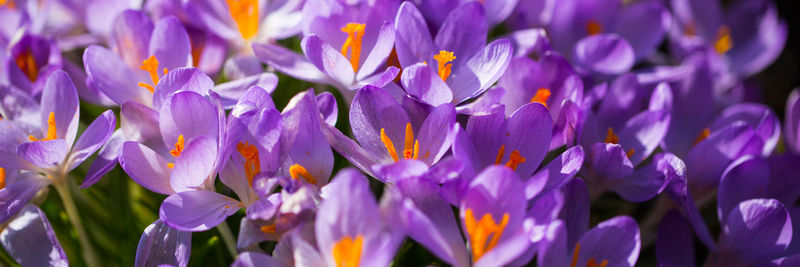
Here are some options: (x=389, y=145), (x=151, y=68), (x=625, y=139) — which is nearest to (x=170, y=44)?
(x=151, y=68)

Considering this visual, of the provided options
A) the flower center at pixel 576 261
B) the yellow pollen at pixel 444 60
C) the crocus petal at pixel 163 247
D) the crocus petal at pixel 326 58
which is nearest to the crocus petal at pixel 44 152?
the crocus petal at pixel 163 247

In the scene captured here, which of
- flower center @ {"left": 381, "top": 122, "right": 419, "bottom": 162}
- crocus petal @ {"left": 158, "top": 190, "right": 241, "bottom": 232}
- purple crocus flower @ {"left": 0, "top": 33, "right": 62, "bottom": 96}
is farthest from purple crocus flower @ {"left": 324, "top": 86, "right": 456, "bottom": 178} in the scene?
purple crocus flower @ {"left": 0, "top": 33, "right": 62, "bottom": 96}

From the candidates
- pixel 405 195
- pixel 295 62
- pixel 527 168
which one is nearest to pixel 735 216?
pixel 527 168

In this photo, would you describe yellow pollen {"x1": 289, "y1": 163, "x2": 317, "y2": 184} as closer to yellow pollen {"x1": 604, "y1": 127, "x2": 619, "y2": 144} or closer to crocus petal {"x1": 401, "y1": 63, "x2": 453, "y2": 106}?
crocus petal {"x1": 401, "y1": 63, "x2": 453, "y2": 106}

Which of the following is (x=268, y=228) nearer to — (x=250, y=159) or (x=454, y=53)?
(x=250, y=159)

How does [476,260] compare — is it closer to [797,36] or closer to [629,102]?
[629,102]
